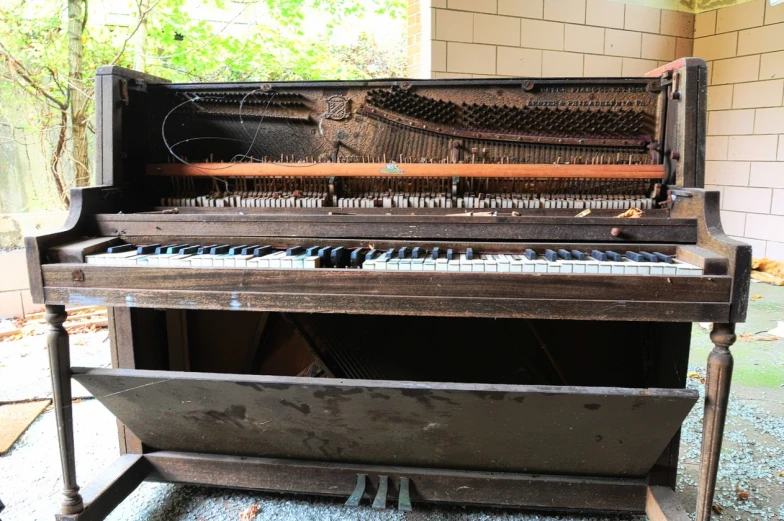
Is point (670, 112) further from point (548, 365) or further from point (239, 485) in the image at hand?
point (239, 485)

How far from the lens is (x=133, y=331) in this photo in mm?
1967

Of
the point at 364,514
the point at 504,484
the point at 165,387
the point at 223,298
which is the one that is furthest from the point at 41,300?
the point at 504,484

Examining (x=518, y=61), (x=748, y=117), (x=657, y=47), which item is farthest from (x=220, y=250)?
(x=748, y=117)

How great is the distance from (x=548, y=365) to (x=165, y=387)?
1.47m

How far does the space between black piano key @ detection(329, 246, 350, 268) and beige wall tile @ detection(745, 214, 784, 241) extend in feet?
15.8

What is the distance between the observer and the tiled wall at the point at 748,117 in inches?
184

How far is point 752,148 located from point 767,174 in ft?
0.94

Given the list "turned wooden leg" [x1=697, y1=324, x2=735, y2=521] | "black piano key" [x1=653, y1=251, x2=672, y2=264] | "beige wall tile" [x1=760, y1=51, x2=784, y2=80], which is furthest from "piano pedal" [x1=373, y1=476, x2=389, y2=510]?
"beige wall tile" [x1=760, y1=51, x2=784, y2=80]

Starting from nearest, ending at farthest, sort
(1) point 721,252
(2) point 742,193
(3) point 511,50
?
(1) point 721,252
(3) point 511,50
(2) point 742,193

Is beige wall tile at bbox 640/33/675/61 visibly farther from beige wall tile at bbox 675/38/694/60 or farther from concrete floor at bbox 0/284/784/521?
concrete floor at bbox 0/284/784/521

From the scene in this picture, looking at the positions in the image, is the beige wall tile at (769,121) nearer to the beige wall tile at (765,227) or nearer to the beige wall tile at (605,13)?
the beige wall tile at (765,227)

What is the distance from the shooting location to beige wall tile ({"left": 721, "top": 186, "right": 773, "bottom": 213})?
15.7 feet

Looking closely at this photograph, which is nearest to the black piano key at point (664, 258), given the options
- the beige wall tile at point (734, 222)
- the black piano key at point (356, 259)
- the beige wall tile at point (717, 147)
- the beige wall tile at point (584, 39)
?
the black piano key at point (356, 259)

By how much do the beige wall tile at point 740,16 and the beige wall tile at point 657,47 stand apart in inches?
18.1
